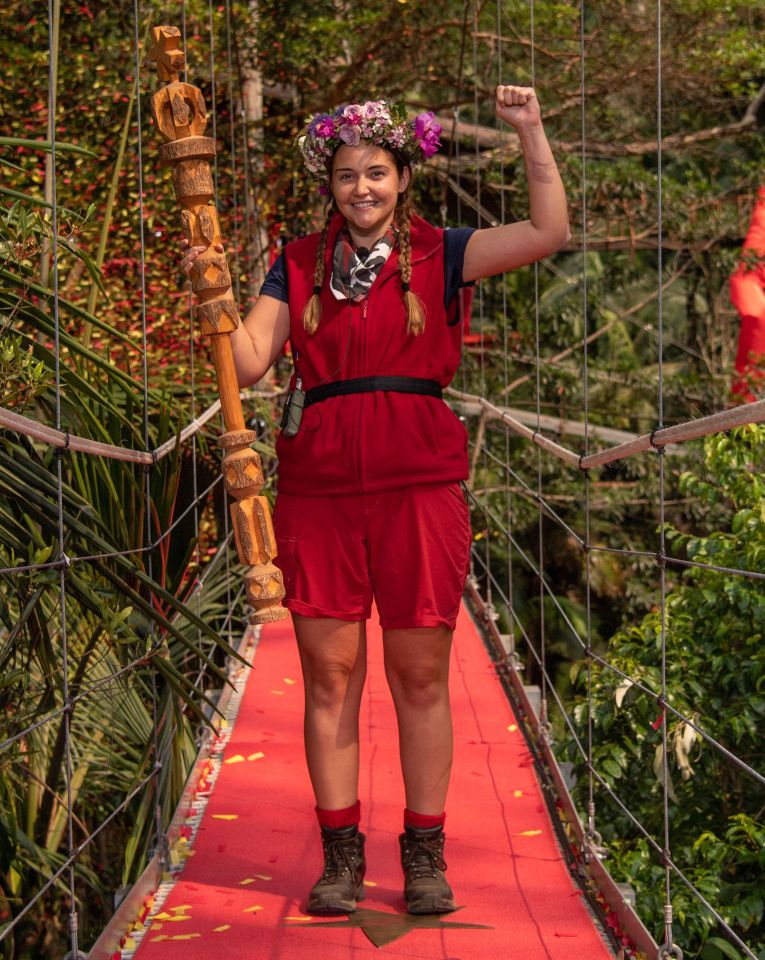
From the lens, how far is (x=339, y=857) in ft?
7.28

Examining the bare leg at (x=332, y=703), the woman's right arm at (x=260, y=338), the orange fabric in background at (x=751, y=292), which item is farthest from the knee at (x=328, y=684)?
the orange fabric in background at (x=751, y=292)

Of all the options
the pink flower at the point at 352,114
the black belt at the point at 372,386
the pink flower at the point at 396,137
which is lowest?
the black belt at the point at 372,386

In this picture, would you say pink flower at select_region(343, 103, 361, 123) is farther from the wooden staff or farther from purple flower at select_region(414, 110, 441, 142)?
the wooden staff

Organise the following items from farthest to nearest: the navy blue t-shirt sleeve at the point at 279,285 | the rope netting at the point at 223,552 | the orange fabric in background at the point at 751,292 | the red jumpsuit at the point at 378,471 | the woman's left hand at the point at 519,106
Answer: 1. the orange fabric in background at the point at 751,292
2. the navy blue t-shirt sleeve at the point at 279,285
3. the red jumpsuit at the point at 378,471
4. the woman's left hand at the point at 519,106
5. the rope netting at the point at 223,552

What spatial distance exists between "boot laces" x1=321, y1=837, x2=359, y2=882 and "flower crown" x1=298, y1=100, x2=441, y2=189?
3.42 ft

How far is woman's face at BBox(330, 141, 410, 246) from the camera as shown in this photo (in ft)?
7.07

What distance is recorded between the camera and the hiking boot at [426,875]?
221 cm

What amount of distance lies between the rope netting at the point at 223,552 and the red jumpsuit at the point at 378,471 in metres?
0.23

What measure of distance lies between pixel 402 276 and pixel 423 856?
899mm

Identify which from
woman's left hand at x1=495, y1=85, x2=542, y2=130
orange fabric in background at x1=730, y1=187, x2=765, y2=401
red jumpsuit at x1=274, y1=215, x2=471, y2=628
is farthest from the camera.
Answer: orange fabric in background at x1=730, y1=187, x2=765, y2=401

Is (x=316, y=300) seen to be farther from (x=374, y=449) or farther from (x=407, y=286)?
(x=374, y=449)

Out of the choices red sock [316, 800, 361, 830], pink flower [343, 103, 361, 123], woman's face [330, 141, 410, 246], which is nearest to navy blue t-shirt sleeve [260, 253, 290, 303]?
woman's face [330, 141, 410, 246]

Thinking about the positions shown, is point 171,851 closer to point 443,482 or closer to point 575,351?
point 443,482

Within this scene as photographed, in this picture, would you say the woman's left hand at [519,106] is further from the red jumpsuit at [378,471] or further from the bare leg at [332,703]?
the bare leg at [332,703]
